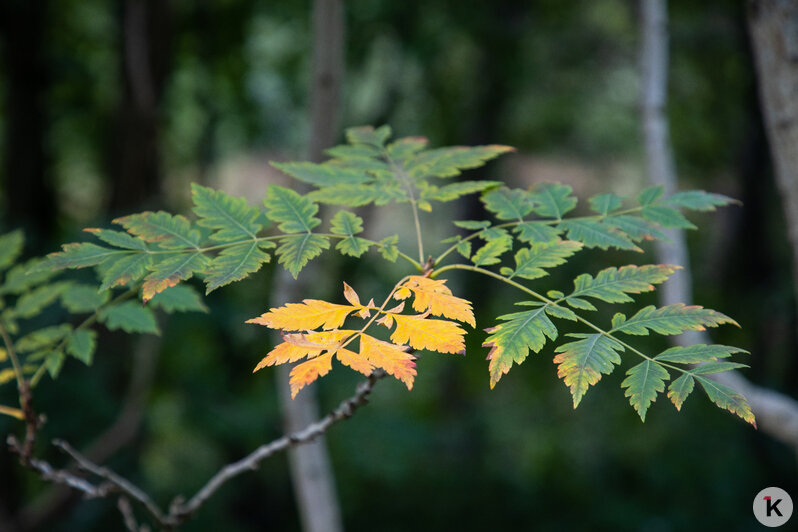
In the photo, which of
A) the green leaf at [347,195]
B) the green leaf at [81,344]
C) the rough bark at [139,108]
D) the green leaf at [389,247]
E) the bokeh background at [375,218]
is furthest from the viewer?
the bokeh background at [375,218]

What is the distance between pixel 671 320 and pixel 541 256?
8.5 inches

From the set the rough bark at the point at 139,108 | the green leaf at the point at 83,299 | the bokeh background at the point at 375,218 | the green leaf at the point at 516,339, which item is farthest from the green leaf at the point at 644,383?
the rough bark at the point at 139,108

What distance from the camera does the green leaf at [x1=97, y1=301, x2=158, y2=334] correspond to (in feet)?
4.26

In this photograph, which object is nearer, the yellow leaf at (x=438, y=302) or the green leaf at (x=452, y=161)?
the yellow leaf at (x=438, y=302)

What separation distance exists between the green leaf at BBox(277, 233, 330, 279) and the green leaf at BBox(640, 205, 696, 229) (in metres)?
0.58

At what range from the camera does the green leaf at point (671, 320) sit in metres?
0.88

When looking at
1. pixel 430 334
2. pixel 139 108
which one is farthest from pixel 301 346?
pixel 139 108

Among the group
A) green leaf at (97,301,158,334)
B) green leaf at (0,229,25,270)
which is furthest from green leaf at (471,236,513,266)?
green leaf at (0,229,25,270)

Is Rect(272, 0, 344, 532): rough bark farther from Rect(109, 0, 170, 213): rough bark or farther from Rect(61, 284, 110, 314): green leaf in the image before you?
Rect(109, 0, 170, 213): rough bark

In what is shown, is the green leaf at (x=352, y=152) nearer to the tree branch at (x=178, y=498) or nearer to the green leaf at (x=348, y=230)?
the green leaf at (x=348, y=230)

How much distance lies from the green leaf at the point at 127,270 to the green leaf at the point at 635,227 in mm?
768

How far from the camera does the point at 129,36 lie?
3.32 metres

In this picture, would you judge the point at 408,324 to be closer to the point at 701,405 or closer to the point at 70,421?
the point at 70,421

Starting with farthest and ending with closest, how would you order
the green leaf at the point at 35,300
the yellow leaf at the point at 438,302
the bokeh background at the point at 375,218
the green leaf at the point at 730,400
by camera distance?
the bokeh background at the point at 375,218
the green leaf at the point at 35,300
the yellow leaf at the point at 438,302
the green leaf at the point at 730,400
